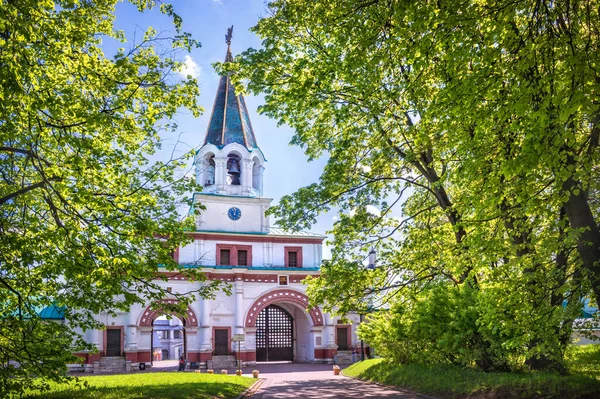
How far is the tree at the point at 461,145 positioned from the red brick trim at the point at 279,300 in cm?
1662

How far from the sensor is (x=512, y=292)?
10.4 meters

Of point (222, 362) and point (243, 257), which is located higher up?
point (243, 257)

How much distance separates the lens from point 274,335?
37.5 meters

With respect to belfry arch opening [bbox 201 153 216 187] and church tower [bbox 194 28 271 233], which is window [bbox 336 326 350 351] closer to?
church tower [bbox 194 28 271 233]

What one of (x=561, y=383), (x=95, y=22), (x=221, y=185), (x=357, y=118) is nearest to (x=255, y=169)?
(x=221, y=185)

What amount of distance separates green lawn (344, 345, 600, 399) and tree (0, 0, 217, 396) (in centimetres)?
719

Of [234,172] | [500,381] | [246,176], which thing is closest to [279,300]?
[246,176]

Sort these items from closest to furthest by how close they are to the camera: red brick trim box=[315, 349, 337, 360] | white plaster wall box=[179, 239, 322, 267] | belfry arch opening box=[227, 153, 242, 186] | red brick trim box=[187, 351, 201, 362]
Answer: red brick trim box=[187, 351, 201, 362], white plaster wall box=[179, 239, 322, 267], red brick trim box=[315, 349, 337, 360], belfry arch opening box=[227, 153, 242, 186]

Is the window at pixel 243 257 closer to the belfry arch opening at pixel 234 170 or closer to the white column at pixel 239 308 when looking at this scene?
the white column at pixel 239 308

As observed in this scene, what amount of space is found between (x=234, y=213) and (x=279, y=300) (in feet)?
21.4

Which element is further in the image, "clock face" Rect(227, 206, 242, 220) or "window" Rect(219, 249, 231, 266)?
"clock face" Rect(227, 206, 242, 220)

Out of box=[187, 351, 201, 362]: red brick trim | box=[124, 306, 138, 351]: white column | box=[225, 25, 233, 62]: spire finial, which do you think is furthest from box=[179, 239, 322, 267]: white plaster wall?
box=[225, 25, 233, 62]: spire finial

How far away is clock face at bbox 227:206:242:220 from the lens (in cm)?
3531

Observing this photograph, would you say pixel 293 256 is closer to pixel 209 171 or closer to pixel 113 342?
pixel 209 171
